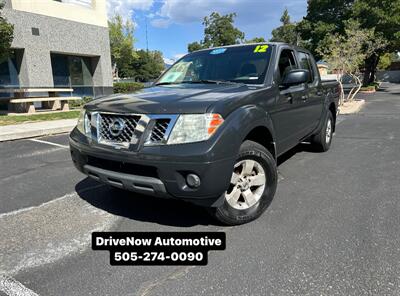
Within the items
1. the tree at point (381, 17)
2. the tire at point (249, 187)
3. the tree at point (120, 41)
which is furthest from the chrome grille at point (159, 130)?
the tree at point (120, 41)

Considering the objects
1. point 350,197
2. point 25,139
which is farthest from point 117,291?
point 25,139

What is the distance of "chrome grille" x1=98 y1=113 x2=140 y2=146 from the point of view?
2.86 metres

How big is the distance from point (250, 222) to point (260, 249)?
0.50 metres

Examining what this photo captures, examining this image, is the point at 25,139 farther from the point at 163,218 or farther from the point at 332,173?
the point at 332,173

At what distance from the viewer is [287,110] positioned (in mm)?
3998

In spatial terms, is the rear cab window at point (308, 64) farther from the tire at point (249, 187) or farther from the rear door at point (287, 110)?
the tire at point (249, 187)

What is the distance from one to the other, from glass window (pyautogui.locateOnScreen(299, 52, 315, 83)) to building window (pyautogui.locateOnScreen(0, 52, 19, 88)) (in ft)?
48.3

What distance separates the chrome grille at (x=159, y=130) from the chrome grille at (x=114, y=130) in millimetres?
191

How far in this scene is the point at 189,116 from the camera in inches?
107

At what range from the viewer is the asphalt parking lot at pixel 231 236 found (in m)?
2.37

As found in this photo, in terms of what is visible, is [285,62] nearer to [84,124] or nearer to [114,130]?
[114,130]

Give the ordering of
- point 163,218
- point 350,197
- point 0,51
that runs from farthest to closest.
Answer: point 0,51 < point 350,197 < point 163,218

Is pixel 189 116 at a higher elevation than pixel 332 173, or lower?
higher

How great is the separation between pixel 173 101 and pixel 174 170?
0.64m
